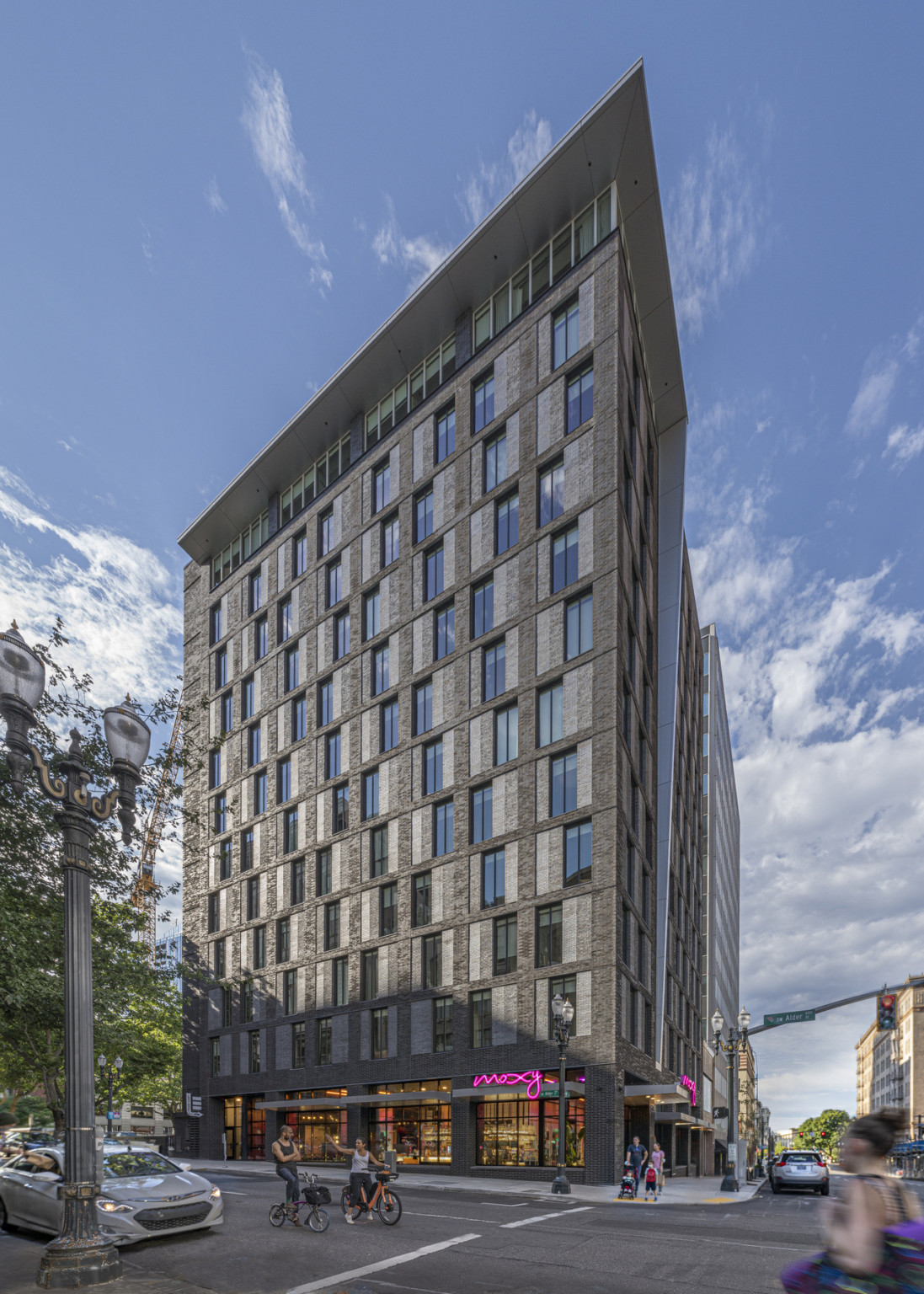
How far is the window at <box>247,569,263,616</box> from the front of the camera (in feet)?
196

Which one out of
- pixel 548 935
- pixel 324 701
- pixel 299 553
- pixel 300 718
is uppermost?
pixel 299 553

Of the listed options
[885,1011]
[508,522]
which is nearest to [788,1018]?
[885,1011]

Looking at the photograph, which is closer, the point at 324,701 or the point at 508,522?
the point at 508,522

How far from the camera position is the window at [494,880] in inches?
1533

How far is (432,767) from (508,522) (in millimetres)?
12068

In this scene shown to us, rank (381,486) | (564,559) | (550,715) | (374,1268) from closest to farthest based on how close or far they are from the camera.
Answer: (374,1268)
(550,715)
(564,559)
(381,486)

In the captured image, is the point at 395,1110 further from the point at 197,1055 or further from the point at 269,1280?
the point at 269,1280

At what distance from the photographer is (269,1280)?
1096cm

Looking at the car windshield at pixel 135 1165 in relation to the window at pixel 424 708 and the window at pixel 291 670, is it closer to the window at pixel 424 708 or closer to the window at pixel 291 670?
the window at pixel 424 708

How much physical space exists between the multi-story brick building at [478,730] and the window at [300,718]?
0.18 metres

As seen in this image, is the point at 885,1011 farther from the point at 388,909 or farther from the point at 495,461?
the point at 495,461

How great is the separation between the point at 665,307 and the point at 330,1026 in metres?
40.0

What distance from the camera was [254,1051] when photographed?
5250 centimetres

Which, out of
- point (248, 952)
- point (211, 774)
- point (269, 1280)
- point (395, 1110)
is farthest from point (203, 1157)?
point (269, 1280)
